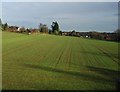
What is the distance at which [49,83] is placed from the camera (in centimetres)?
1473

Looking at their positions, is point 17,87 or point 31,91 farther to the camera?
point 17,87

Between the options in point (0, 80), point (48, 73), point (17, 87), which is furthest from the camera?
point (48, 73)

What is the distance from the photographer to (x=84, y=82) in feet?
50.5

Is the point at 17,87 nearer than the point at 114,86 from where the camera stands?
Yes

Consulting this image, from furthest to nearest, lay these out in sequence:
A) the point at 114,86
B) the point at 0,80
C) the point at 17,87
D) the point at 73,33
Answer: the point at 73,33 < the point at 0,80 < the point at 114,86 < the point at 17,87

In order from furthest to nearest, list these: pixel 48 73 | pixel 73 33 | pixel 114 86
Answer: pixel 73 33, pixel 48 73, pixel 114 86

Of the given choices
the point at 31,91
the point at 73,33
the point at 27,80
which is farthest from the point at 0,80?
the point at 73,33

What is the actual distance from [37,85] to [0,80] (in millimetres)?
2288

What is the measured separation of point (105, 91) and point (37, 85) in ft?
10.0

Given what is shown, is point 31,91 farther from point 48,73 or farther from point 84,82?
point 48,73

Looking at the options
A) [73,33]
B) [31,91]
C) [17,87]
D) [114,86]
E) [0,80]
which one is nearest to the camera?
[31,91]

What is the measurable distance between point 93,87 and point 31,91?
118 inches

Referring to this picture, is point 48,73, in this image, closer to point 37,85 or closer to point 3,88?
point 37,85

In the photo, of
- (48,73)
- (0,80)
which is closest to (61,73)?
(48,73)
